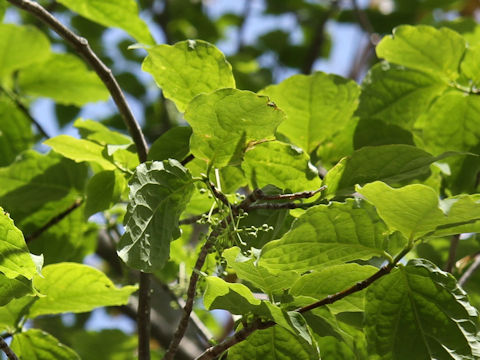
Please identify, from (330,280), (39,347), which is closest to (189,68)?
(330,280)

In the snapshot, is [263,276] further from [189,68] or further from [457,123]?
[457,123]

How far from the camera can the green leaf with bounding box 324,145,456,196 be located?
0.75 metres

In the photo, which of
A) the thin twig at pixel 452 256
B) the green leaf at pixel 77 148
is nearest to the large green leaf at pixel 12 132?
the green leaf at pixel 77 148

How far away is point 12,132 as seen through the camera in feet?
Answer: 3.99

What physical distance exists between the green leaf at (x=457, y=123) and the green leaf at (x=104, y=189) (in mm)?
467

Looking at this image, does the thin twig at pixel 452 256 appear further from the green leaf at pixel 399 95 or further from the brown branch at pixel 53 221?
the brown branch at pixel 53 221

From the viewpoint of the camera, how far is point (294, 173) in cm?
77

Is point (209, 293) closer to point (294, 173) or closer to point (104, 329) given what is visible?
point (294, 173)

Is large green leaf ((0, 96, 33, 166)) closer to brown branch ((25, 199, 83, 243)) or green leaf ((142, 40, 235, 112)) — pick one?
brown branch ((25, 199, 83, 243))

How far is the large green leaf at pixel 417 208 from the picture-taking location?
584mm

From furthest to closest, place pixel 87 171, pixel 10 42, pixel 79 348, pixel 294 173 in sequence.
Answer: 1. pixel 79 348
2. pixel 10 42
3. pixel 87 171
4. pixel 294 173

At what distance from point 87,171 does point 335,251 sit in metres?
0.54

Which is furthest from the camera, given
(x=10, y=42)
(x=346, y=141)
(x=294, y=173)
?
(x=10, y=42)

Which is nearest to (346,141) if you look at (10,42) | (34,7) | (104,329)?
(34,7)
